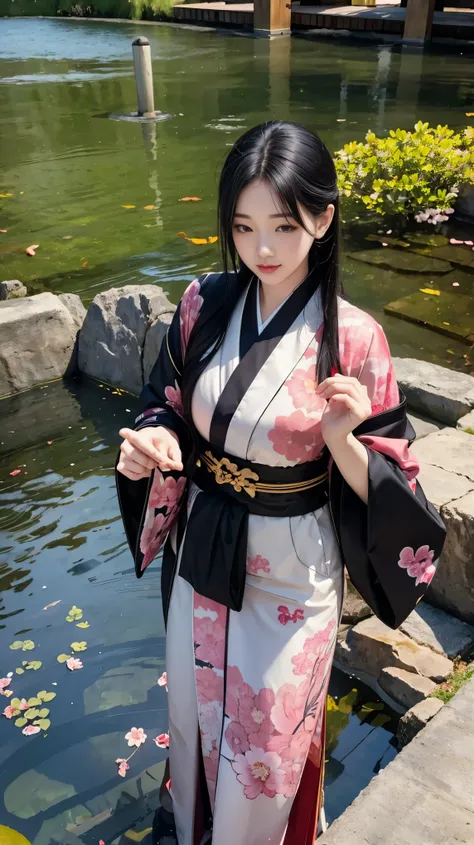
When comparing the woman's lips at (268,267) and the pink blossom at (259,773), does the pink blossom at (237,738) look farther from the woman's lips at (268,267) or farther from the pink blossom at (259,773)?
the woman's lips at (268,267)

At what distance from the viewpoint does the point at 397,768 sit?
6.42 ft

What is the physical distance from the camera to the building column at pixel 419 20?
697 inches

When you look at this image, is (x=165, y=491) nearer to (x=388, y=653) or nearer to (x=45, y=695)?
(x=388, y=653)

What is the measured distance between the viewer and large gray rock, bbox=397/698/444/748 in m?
2.48

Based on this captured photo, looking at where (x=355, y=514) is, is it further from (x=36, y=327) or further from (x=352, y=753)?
(x=36, y=327)

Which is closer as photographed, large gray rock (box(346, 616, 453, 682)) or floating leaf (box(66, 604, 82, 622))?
large gray rock (box(346, 616, 453, 682))

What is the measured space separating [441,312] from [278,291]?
168 inches

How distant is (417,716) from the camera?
2.49 meters

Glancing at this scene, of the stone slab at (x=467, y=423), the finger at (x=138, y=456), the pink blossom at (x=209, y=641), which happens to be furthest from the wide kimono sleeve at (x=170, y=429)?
the stone slab at (x=467, y=423)

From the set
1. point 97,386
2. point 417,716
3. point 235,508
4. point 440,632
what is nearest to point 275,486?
point 235,508

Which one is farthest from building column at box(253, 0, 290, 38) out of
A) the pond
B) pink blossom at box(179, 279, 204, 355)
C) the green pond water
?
pink blossom at box(179, 279, 204, 355)

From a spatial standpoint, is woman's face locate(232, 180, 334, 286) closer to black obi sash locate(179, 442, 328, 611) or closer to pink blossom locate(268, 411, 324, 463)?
pink blossom locate(268, 411, 324, 463)

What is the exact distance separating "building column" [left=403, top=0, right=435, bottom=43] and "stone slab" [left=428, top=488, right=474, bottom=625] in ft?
59.5

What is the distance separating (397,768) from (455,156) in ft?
21.0
